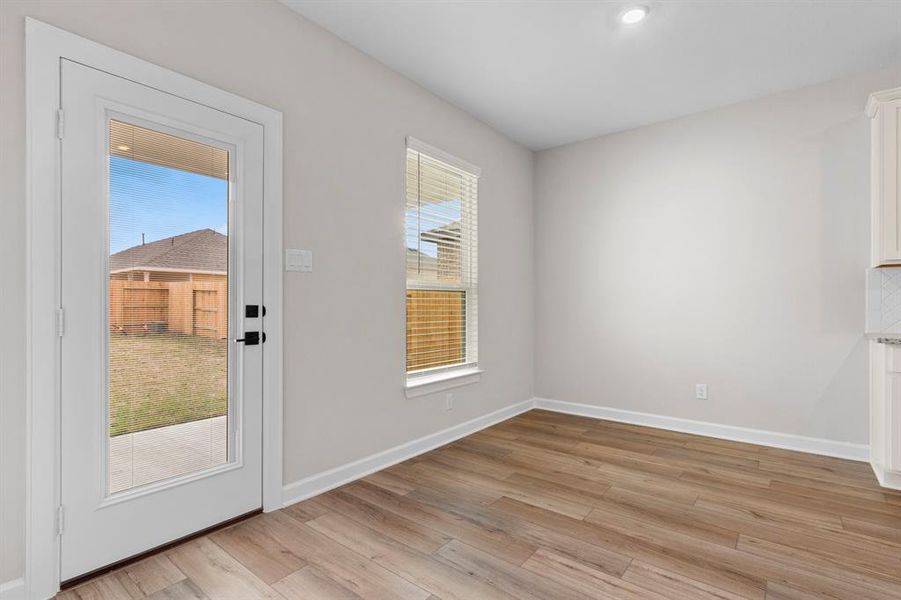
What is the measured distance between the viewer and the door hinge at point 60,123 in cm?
174

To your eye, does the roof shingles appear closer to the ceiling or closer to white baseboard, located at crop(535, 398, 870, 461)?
the ceiling

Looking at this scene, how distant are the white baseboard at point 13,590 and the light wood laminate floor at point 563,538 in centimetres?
19

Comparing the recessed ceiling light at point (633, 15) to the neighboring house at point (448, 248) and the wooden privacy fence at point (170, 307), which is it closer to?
the neighboring house at point (448, 248)

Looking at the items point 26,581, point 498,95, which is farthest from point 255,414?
point 498,95

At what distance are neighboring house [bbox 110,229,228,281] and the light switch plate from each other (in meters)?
0.33

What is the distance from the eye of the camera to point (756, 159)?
3650 mm

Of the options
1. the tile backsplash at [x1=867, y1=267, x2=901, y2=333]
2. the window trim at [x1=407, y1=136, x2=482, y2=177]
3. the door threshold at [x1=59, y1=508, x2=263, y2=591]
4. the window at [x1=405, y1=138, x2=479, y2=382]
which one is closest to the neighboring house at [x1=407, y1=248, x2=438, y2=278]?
the window at [x1=405, y1=138, x2=479, y2=382]

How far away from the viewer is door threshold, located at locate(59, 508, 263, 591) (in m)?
1.79

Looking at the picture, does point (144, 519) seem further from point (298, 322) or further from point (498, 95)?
point (498, 95)

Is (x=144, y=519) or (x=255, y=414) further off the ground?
(x=255, y=414)

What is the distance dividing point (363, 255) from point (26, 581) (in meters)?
2.12

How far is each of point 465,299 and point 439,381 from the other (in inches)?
33.2

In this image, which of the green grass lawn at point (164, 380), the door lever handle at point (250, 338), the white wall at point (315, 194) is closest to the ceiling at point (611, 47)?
the white wall at point (315, 194)

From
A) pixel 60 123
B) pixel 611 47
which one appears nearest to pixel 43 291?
pixel 60 123
